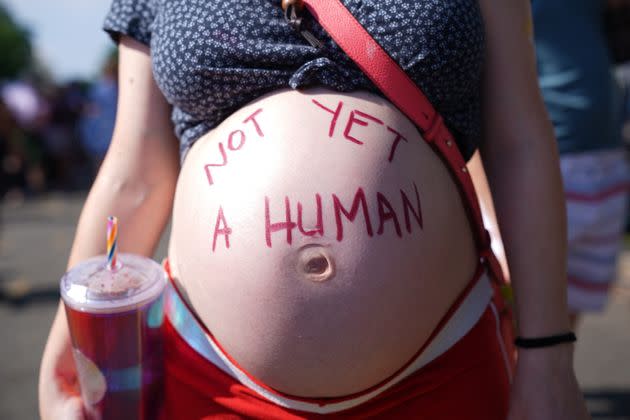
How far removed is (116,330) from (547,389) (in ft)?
2.08

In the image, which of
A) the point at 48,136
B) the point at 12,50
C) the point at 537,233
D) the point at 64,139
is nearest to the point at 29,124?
the point at 48,136

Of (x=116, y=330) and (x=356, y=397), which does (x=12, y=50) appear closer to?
(x=116, y=330)

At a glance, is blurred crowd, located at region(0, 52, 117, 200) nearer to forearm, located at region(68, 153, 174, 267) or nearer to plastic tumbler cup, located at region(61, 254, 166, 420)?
forearm, located at region(68, 153, 174, 267)

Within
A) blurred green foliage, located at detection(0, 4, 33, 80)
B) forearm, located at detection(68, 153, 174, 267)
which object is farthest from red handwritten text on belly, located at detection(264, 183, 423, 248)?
blurred green foliage, located at detection(0, 4, 33, 80)

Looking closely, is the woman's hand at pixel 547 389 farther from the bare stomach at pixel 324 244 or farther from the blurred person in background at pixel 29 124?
the blurred person in background at pixel 29 124

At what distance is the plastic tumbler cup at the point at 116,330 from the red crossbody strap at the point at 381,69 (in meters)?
0.45

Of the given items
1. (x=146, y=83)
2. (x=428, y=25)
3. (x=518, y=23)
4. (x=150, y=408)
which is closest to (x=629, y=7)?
(x=518, y=23)

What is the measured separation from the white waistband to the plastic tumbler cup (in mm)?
58

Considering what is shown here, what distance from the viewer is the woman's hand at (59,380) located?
95 cm

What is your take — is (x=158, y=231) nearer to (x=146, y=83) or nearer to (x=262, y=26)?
(x=146, y=83)

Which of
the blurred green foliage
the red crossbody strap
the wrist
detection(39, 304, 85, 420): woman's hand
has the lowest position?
the blurred green foliage

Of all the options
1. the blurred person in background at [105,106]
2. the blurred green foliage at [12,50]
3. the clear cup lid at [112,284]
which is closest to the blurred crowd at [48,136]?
the blurred person in background at [105,106]

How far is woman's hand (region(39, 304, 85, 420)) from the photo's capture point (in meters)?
0.95

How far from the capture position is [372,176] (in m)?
0.86
